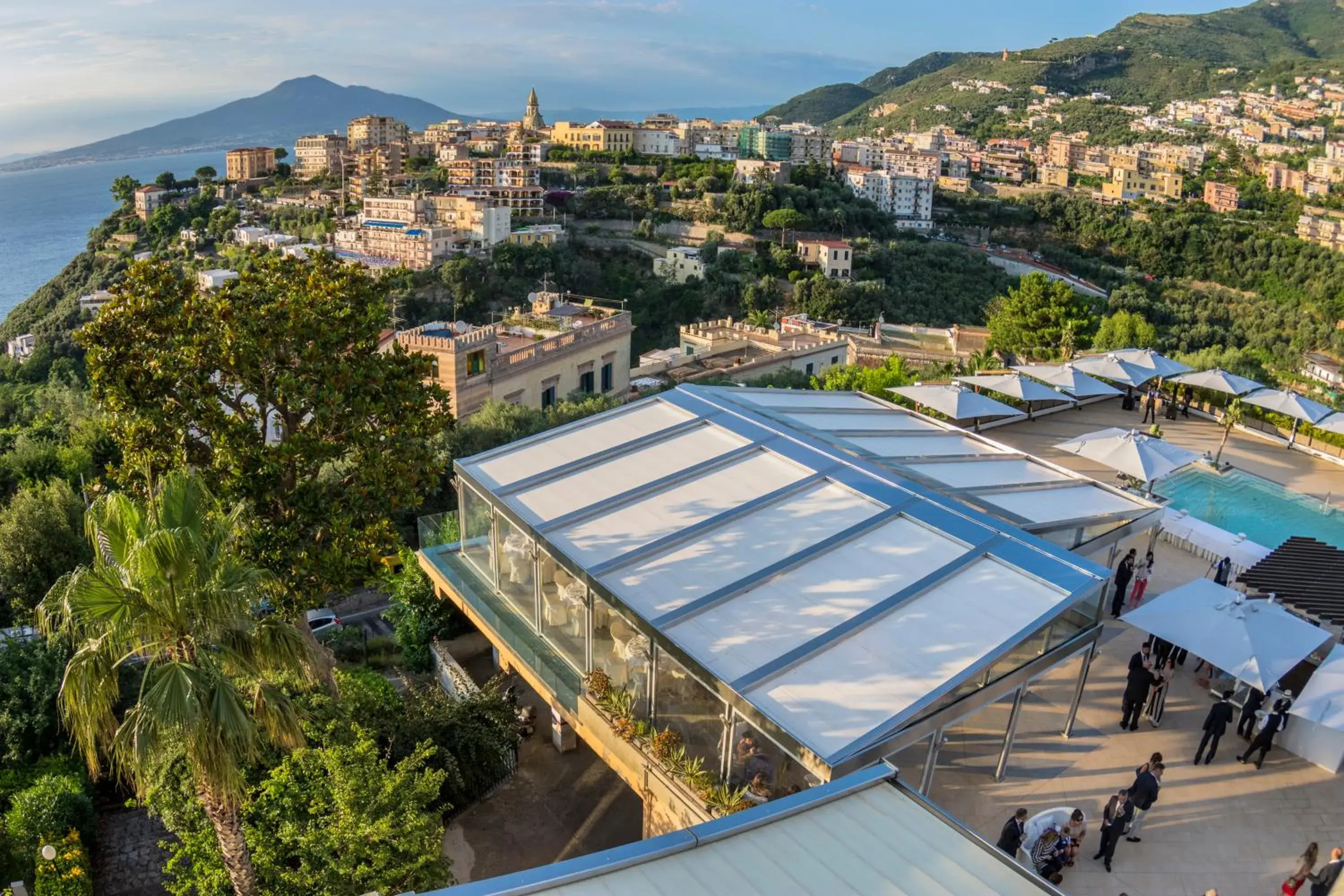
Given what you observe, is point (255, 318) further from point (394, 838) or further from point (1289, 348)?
point (1289, 348)

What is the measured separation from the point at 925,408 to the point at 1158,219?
9066cm

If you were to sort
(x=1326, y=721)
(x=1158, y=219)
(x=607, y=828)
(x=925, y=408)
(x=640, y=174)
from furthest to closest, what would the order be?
1. (x=640, y=174)
2. (x=1158, y=219)
3. (x=925, y=408)
4. (x=607, y=828)
5. (x=1326, y=721)

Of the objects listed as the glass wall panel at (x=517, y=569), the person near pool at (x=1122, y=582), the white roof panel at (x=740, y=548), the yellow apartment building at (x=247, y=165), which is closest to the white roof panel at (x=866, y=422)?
the white roof panel at (x=740, y=548)

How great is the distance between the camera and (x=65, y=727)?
10219 millimetres

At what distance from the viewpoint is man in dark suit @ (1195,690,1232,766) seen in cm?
877

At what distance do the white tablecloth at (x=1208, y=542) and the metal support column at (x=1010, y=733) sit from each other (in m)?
6.47

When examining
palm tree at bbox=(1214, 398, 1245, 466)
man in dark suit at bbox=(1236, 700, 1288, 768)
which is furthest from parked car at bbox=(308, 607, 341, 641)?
palm tree at bbox=(1214, 398, 1245, 466)

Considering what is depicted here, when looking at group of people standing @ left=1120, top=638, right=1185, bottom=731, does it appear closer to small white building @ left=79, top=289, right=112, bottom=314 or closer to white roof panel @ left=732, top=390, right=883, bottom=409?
white roof panel @ left=732, top=390, right=883, bottom=409

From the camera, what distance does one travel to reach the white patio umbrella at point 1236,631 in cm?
909

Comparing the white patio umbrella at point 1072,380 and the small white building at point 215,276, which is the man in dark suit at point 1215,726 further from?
the small white building at point 215,276

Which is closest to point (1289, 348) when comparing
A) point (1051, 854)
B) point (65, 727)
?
point (1051, 854)

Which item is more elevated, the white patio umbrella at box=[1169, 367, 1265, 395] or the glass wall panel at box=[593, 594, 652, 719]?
the white patio umbrella at box=[1169, 367, 1265, 395]

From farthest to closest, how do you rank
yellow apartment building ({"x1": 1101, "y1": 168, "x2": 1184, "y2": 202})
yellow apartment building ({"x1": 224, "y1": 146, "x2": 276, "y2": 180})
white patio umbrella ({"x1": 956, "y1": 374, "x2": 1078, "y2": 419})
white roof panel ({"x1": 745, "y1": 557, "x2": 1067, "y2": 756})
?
yellow apartment building ({"x1": 224, "y1": 146, "x2": 276, "y2": 180}) → yellow apartment building ({"x1": 1101, "y1": 168, "x2": 1184, "y2": 202}) → white patio umbrella ({"x1": 956, "y1": 374, "x2": 1078, "y2": 419}) → white roof panel ({"x1": 745, "y1": 557, "x2": 1067, "y2": 756})

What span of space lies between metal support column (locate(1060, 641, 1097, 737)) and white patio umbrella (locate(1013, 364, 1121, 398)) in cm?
1216
